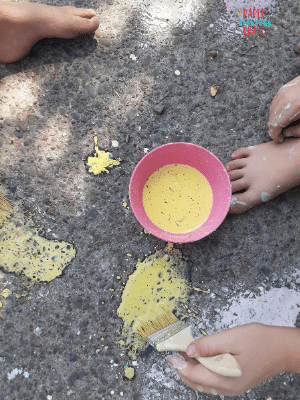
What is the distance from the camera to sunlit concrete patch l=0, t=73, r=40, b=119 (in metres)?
1.85

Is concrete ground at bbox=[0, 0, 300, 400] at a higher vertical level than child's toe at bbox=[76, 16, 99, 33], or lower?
lower

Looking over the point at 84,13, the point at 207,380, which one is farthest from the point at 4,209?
the point at 207,380

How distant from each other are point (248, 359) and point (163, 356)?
48cm

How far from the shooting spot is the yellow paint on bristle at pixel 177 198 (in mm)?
1714

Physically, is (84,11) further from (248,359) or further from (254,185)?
(248,359)

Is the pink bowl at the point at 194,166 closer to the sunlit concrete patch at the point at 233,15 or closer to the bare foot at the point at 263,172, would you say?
the bare foot at the point at 263,172

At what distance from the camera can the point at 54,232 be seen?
5.84ft

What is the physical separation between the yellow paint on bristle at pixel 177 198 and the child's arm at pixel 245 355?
0.52 meters

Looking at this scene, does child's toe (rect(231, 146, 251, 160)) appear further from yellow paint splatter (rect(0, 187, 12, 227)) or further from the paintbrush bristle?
yellow paint splatter (rect(0, 187, 12, 227))

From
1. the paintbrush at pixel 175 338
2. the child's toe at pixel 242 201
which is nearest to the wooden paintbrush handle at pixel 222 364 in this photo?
the paintbrush at pixel 175 338

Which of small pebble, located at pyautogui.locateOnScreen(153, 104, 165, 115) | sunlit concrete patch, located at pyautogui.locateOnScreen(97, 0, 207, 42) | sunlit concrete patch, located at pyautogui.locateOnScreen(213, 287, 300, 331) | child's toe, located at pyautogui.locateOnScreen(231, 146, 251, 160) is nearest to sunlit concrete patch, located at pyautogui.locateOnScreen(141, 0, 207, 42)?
sunlit concrete patch, located at pyautogui.locateOnScreen(97, 0, 207, 42)

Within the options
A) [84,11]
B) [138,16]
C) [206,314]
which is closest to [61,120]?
[84,11]

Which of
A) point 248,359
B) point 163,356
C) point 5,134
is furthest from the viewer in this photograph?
point 5,134

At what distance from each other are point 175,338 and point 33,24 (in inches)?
64.2
